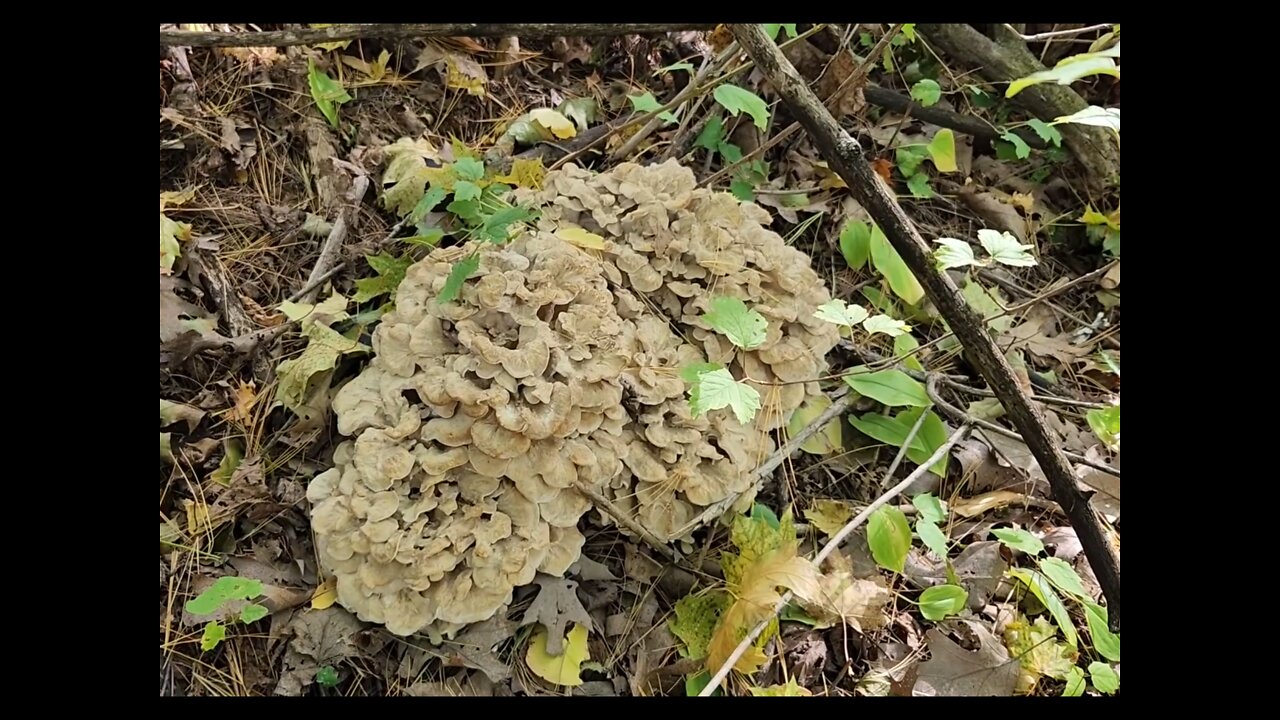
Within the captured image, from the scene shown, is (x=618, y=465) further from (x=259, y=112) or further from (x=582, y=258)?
(x=259, y=112)

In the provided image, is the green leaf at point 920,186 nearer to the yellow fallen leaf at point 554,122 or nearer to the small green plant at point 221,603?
the yellow fallen leaf at point 554,122

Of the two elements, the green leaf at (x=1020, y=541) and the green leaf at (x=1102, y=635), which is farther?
the green leaf at (x=1020, y=541)

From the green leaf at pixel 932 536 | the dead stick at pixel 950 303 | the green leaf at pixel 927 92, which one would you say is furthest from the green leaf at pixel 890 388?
the green leaf at pixel 927 92

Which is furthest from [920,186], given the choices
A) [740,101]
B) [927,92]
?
[740,101]

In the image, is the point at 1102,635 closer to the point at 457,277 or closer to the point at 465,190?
the point at 457,277

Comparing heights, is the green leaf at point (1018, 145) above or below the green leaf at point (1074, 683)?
above

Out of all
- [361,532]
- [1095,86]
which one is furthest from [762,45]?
[1095,86]
